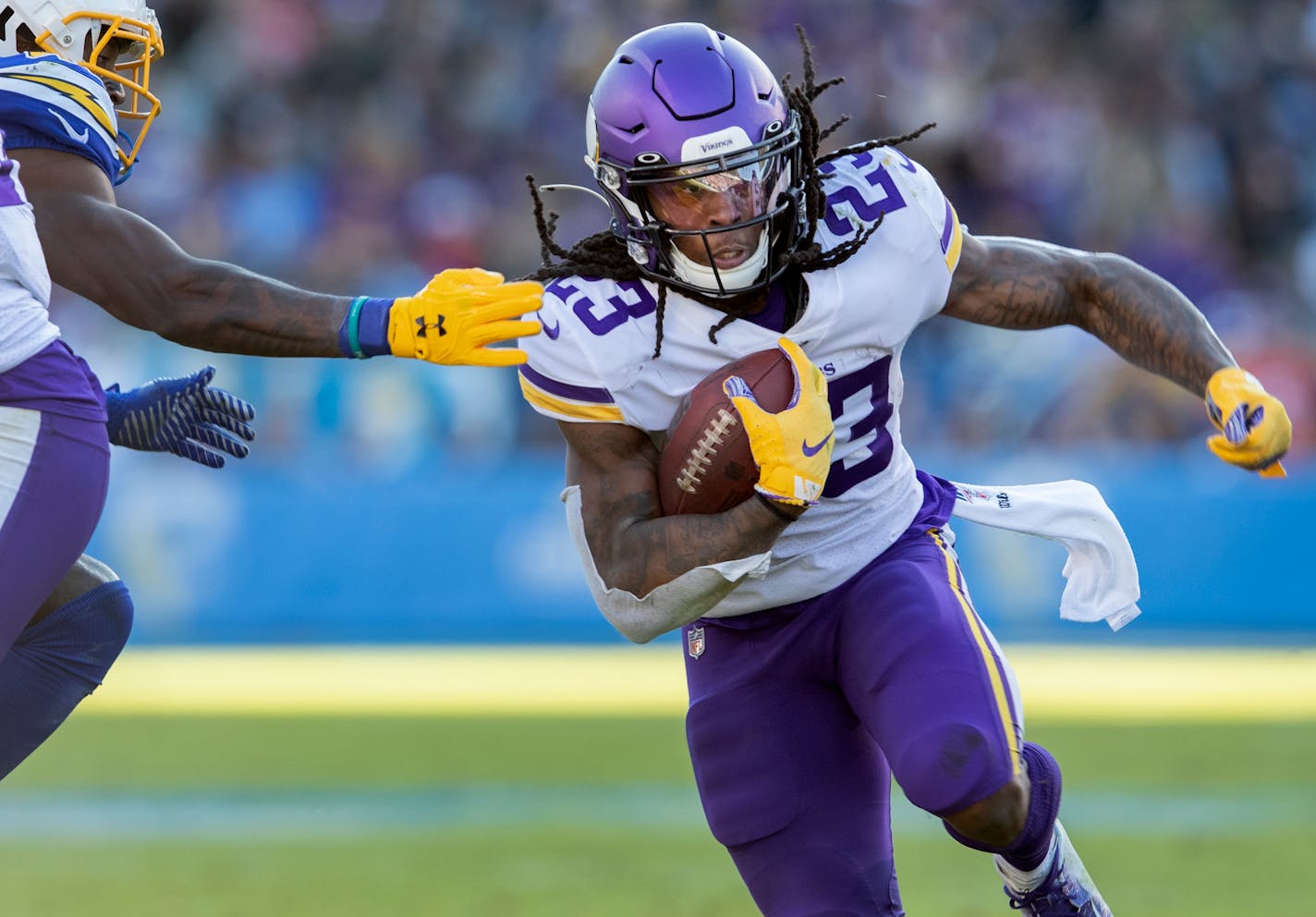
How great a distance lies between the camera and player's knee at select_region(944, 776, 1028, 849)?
9.90 ft

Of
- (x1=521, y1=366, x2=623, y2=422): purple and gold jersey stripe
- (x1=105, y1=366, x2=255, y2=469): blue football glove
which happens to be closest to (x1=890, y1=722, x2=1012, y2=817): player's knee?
(x1=521, y1=366, x2=623, y2=422): purple and gold jersey stripe

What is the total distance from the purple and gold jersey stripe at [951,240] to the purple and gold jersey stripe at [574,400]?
0.72m

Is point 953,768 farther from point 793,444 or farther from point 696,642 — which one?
point 696,642

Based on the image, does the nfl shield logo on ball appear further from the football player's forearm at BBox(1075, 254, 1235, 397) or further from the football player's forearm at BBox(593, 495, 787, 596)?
the football player's forearm at BBox(1075, 254, 1235, 397)

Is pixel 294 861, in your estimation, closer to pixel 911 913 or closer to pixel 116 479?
pixel 911 913

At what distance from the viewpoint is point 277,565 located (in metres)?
9.78

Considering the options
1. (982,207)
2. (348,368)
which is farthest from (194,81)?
(982,207)

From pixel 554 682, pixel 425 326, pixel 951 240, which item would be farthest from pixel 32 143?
pixel 554 682

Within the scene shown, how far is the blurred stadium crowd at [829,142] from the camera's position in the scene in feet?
32.8

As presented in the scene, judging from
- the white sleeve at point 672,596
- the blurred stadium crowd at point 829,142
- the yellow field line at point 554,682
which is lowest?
the yellow field line at point 554,682

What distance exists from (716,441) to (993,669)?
62cm

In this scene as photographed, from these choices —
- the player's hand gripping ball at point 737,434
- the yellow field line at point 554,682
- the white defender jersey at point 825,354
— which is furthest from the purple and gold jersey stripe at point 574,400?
the yellow field line at point 554,682

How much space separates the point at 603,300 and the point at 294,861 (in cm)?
274

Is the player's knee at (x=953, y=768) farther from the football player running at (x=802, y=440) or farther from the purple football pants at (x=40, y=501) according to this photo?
the purple football pants at (x=40, y=501)
